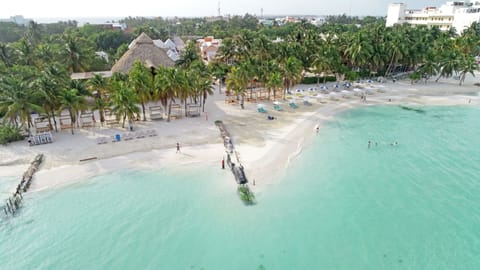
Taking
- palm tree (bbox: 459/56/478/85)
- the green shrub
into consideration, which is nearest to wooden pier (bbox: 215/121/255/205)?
the green shrub

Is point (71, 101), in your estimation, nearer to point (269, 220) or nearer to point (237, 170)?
point (237, 170)

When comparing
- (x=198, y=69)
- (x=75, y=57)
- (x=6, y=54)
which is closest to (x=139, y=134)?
(x=198, y=69)

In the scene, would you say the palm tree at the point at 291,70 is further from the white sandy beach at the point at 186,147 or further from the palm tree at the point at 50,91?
the palm tree at the point at 50,91

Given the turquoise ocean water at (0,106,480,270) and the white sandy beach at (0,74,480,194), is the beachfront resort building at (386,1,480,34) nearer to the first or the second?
the white sandy beach at (0,74,480,194)

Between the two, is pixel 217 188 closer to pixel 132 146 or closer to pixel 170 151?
pixel 170 151

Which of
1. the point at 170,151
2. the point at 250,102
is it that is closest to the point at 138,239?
the point at 170,151

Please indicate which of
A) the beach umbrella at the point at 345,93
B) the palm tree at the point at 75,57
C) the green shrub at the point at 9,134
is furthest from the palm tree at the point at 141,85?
the beach umbrella at the point at 345,93
